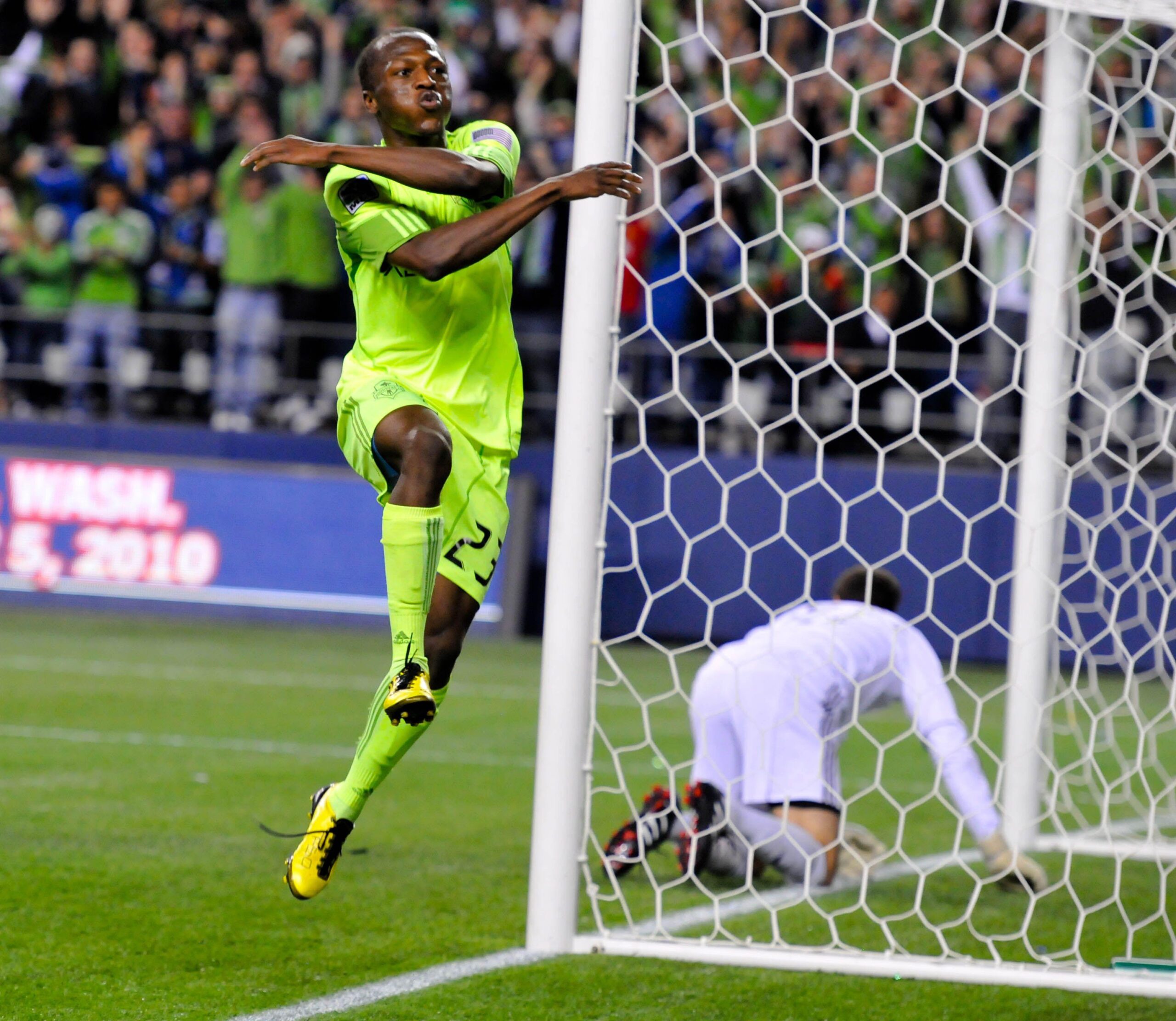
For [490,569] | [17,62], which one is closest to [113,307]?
[17,62]

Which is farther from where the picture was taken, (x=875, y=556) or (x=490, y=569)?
(x=875, y=556)

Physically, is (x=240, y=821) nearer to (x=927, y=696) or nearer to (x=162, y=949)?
(x=162, y=949)

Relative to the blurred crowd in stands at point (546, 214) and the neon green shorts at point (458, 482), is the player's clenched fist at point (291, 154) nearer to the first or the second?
the neon green shorts at point (458, 482)

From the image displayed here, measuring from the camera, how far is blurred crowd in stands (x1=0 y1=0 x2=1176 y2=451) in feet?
37.2

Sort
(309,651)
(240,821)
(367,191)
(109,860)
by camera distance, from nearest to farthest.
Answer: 1. (367,191)
2. (109,860)
3. (240,821)
4. (309,651)

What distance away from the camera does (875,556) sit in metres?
12.0

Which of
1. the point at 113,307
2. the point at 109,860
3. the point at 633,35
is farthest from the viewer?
the point at 113,307

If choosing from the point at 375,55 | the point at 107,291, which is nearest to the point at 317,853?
the point at 375,55

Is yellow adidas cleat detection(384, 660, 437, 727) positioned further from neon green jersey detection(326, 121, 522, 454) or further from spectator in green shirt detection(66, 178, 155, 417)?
spectator in green shirt detection(66, 178, 155, 417)

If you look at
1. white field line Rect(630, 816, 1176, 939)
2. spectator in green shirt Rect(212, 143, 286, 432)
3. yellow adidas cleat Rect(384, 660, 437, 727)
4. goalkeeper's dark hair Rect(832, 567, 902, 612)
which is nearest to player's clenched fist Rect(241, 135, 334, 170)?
yellow adidas cleat Rect(384, 660, 437, 727)

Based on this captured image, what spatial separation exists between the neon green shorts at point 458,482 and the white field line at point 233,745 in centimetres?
359

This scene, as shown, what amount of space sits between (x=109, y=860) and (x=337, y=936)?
3.56 feet

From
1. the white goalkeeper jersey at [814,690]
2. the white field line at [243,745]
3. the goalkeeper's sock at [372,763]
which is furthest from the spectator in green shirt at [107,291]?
the goalkeeper's sock at [372,763]

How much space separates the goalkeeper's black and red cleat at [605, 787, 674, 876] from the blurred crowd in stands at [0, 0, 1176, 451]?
5545 millimetres
